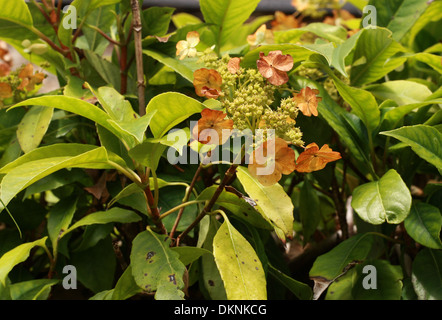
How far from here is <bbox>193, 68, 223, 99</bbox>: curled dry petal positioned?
2.40 feet

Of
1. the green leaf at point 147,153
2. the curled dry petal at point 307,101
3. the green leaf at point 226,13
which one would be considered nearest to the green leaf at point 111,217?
the green leaf at point 147,153

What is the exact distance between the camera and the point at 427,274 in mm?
945

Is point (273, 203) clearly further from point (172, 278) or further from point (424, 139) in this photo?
point (424, 139)

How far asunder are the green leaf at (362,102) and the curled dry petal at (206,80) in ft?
0.95

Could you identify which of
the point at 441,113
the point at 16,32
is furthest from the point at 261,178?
the point at 16,32

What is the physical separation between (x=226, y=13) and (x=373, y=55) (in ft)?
1.13

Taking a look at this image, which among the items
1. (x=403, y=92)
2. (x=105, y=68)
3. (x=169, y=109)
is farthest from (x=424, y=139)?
(x=105, y=68)

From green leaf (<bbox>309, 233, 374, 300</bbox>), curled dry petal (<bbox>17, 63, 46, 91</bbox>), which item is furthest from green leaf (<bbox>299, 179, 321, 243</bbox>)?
curled dry petal (<bbox>17, 63, 46, 91</bbox>)

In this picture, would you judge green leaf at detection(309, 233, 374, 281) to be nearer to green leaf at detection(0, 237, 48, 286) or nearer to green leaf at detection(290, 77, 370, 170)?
green leaf at detection(290, 77, 370, 170)

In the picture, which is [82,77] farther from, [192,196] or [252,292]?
[252,292]

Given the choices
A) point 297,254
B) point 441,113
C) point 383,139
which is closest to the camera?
point 441,113

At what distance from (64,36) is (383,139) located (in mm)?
726

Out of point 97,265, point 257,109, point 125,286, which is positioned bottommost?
point 97,265
